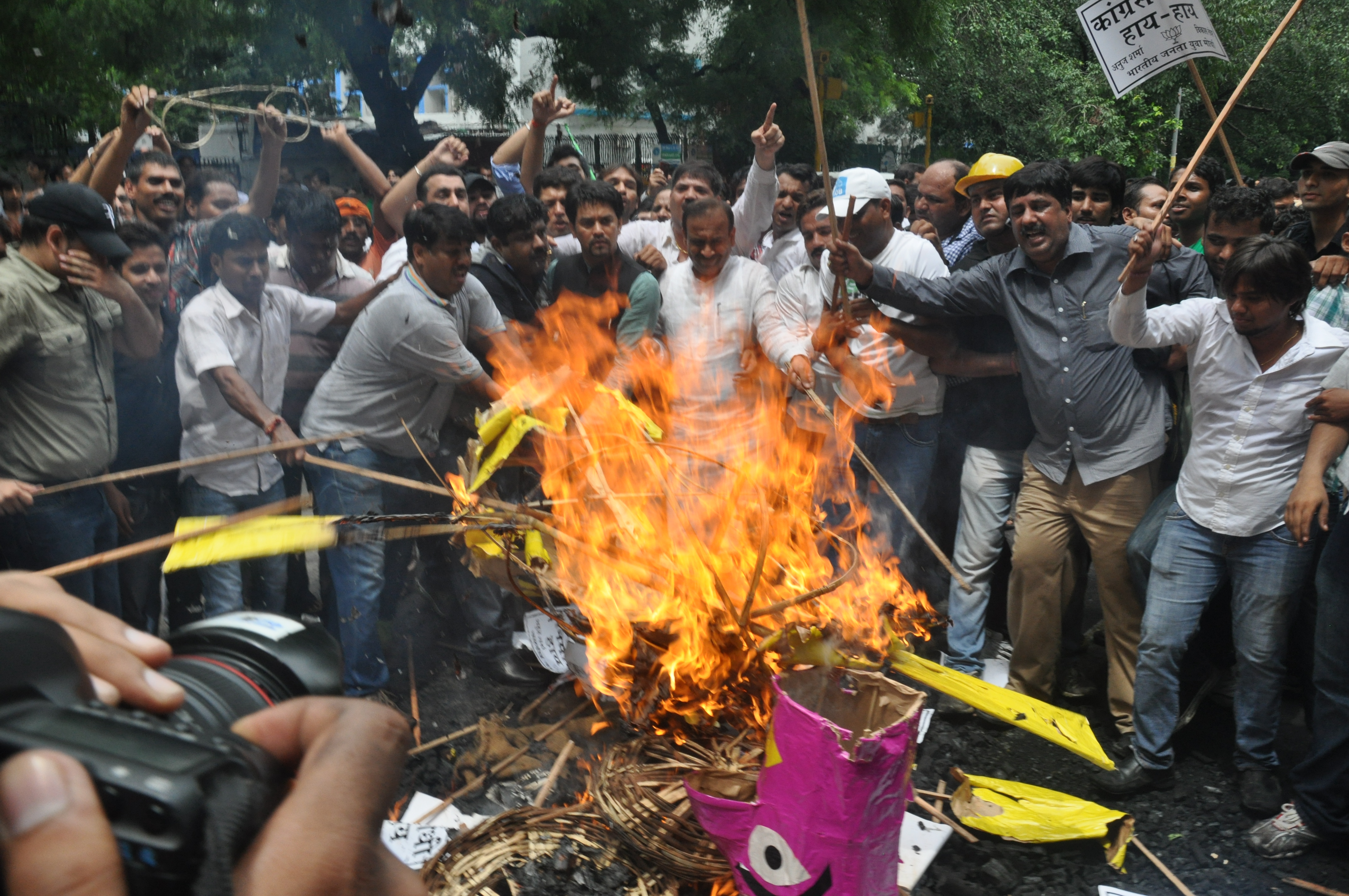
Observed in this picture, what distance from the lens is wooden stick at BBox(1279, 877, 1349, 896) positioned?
136 inches

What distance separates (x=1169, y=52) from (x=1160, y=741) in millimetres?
3718

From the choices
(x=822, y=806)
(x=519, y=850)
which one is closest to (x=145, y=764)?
(x=822, y=806)

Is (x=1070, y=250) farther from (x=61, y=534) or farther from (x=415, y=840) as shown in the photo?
(x=61, y=534)

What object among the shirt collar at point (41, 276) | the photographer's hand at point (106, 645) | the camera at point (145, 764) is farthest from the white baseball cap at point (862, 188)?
the camera at point (145, 764)

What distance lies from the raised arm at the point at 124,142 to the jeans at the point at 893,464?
14.0 feet

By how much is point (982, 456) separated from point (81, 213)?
429cm

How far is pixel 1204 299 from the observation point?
158 inches

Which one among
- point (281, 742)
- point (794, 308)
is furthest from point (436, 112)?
point (281, 742)

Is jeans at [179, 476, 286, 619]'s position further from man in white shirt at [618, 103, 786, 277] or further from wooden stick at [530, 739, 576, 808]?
man in white shirt at [618, 103, 786, 277]

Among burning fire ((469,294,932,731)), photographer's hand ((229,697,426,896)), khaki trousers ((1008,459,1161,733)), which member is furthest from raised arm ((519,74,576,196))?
photographer's hand ((229,697,426,896))

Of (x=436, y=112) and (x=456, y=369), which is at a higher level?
(x=436, y=112)

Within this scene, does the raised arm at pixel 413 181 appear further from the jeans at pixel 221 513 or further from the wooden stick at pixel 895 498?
the wooden stick at pixel 895 498

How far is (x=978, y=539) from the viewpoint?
495 centimetres

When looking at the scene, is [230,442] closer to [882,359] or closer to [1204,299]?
[882,359]
